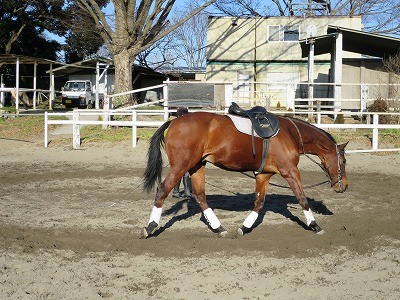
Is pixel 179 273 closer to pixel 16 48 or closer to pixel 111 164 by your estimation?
pixel 111 164

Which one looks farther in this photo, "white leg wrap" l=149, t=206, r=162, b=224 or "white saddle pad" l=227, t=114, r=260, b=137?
"white saddle pad" l=227, t=114, r=260, b=137

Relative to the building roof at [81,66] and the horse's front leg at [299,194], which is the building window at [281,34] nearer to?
the building roof at [81,66]

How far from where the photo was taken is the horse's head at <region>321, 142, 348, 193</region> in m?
7.90

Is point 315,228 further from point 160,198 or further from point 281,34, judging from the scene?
point 281,34

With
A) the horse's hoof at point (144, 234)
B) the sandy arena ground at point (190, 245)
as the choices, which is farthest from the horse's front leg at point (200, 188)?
the horse's hoof at point (144, 234)

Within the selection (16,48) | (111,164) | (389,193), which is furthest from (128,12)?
(16,48)

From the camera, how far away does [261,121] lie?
24.4 feet

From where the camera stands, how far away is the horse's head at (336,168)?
25.9 ft

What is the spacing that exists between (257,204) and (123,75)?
17.7m

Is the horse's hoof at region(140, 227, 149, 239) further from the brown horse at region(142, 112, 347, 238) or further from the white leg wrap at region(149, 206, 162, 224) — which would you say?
the white leg wrap at region(149, 206, 162, 224)

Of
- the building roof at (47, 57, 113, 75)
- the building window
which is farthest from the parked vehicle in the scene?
the building window

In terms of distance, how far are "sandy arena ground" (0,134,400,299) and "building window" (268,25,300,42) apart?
944 inches

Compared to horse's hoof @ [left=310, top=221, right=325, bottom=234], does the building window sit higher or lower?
higher

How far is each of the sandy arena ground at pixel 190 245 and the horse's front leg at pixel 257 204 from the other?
0.47 feet
